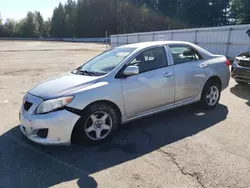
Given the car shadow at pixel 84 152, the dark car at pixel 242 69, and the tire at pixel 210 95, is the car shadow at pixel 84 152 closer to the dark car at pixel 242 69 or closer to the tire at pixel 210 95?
the tire at pixel 210 95

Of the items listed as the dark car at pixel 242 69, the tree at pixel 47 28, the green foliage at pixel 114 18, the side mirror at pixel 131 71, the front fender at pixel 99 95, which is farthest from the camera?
the tree at pixel 47 28

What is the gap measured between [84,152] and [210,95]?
313 cm

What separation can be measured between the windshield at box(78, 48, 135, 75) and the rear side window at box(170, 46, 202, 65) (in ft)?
2.91

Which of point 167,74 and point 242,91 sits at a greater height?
point 167,74

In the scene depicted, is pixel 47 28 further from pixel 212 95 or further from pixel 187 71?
pixel 187 71

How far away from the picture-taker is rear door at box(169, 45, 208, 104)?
4430mm

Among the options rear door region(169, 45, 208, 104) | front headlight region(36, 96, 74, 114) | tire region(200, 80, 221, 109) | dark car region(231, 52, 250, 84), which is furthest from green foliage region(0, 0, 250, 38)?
front headlight region(36, 96, 74, 114)

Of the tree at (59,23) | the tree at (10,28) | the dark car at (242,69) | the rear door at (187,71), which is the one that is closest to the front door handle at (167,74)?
the rear door at (187,71)

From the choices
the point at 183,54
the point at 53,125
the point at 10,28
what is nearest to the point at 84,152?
the point at 53,125

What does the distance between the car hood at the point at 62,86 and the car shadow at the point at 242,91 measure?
13.4ft

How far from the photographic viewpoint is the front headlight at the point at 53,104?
3.24 m

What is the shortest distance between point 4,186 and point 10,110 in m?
3.07

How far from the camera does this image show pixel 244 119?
14.9 ft

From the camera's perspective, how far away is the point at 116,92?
144 inches
